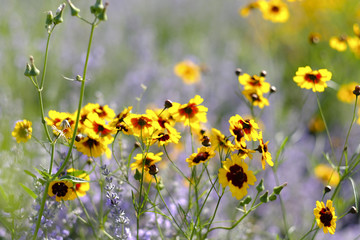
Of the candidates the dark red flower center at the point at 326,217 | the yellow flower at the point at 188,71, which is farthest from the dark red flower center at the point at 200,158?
the yellow flower at the point at 188,71

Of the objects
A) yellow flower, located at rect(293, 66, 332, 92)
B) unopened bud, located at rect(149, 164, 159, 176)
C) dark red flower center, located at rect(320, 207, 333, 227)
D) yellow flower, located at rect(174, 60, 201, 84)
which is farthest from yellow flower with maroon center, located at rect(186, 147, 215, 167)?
yellow flower, located at rect(174, 60, 201, 84)

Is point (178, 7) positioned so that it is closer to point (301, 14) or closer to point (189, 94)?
point (301, 14)

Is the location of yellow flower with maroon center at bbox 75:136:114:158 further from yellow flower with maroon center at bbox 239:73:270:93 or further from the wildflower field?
yellow flower with maroon center at bbox 239:73:270:93

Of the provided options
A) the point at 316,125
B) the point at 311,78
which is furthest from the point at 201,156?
the point at 316,125

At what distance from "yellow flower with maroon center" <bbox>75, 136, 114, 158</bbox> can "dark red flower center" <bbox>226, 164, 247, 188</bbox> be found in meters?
0.38

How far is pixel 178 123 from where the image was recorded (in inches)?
99.5

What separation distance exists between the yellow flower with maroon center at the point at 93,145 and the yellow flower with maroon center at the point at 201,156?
0.26 m

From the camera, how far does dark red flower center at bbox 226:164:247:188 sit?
3.93ft

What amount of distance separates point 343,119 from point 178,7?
3575 mm

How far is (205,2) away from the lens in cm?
707

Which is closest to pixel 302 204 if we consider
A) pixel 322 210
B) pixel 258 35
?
pixel 322 210

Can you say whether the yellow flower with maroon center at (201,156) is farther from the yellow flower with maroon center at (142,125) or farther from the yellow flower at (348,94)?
the yellow flower at (348,94)

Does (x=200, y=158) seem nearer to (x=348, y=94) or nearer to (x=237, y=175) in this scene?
(x=237, y=175)

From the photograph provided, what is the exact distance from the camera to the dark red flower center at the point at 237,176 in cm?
120
